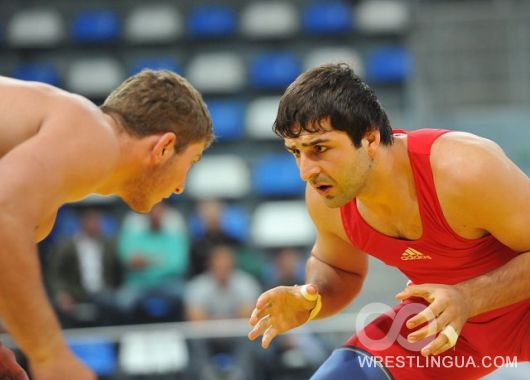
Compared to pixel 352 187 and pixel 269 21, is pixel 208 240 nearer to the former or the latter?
pixel 269 21

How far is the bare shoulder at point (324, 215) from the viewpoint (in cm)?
348

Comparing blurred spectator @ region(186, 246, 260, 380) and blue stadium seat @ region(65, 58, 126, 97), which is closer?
blurred spectator @ region(186, 246, 260, 380)

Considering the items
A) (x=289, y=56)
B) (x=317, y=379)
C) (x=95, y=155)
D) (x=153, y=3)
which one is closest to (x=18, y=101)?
(x=95, y=155)

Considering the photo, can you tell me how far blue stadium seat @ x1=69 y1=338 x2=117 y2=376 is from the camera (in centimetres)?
582

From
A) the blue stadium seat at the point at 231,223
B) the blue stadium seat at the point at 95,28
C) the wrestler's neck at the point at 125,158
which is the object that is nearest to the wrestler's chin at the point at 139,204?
the wrestler's neck at the point at 125,158

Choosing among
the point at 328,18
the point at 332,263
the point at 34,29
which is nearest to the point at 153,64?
the point at 34,29

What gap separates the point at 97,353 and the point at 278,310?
2.97m

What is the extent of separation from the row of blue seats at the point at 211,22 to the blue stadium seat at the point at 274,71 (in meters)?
0.50

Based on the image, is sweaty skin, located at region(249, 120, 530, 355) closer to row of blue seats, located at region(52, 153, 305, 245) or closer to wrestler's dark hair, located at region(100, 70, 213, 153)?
wrestler's dark hair, located at region(100, 70, 213, 153)

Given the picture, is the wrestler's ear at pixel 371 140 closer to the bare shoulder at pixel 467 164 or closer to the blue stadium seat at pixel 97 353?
the bare shoulder at pixel 467 164

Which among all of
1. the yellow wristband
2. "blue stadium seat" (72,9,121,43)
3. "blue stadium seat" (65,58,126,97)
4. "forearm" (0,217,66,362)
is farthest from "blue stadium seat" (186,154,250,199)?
"forearm" (0,217,66,362)

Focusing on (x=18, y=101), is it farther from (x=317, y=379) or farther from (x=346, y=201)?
(x=317, y=379)

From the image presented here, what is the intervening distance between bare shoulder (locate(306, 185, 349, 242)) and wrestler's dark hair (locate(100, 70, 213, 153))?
554mm

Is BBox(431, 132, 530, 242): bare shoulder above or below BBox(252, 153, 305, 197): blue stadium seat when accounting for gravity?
above
